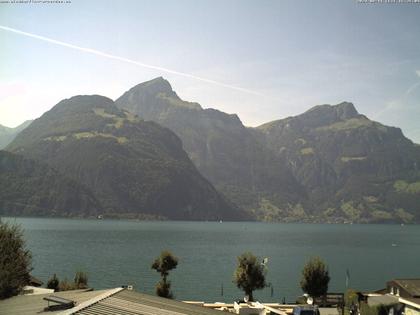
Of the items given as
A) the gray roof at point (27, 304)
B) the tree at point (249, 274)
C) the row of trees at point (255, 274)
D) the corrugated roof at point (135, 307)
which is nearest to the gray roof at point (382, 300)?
the row of trees at point (255, 274)

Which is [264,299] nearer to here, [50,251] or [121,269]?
[121,269]

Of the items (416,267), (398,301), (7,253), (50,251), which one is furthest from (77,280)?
(416,267)

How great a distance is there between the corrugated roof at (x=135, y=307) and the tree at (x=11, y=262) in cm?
1542

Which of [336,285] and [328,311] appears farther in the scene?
[336,285]

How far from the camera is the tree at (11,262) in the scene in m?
43.2

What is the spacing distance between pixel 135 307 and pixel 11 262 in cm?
2325

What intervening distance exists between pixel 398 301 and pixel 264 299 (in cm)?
4225

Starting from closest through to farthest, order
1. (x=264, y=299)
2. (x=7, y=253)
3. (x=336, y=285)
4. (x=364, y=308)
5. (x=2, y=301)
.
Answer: (x=2, y=301), (x=7, y=253), (x=364, y=308), (x=264, y=299), (x=336, y=285)

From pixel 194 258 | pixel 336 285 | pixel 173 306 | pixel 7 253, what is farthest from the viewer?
pixel 194 258

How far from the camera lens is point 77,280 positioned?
79938 millimetres

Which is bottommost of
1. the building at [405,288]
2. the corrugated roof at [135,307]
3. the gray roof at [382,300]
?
the gray roof at [382,300]

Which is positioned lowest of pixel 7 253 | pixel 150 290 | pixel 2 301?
pixel 150 290

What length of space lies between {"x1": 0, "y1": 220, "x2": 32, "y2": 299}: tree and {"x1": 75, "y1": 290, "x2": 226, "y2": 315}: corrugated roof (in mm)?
15420

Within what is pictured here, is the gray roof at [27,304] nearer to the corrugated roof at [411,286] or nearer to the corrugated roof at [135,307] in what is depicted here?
the corrugated roof at [135,307]
